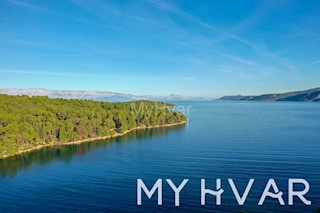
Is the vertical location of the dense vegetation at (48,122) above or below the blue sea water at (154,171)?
above

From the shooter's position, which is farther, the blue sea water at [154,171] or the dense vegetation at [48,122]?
the dense vegetation at [48,122]

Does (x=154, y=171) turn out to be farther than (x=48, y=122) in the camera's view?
No

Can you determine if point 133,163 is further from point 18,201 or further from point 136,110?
point 136,110

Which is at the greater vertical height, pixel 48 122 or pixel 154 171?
pixel 48 122
